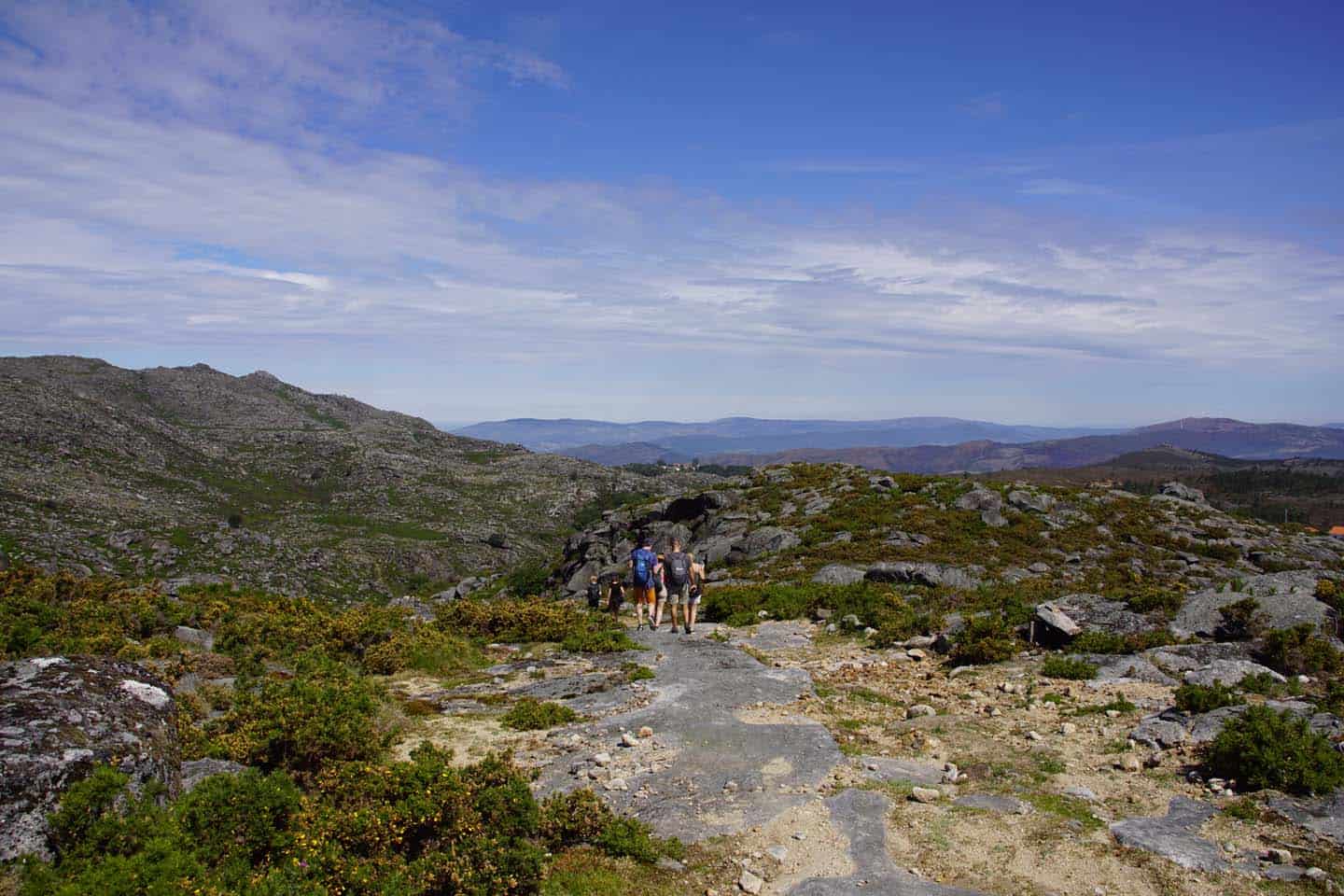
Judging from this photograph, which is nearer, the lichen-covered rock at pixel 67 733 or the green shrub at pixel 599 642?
the lichen-covered rock at pixel 67 733

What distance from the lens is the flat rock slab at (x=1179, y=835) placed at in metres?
8.12

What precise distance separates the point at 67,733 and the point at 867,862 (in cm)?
874

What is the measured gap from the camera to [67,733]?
7.46 meters

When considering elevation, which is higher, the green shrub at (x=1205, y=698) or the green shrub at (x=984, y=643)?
the green shrub at (x=1205, y=698)

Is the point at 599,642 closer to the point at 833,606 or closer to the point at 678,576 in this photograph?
the point at 678,576

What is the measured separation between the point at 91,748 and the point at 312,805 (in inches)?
89.6

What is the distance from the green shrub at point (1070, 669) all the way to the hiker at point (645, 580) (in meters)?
11.0

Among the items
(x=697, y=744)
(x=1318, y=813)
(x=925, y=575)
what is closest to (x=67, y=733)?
(x=697, y=744)

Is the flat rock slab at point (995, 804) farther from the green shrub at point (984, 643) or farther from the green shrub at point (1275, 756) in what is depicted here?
the green shrub at point (984, 643)

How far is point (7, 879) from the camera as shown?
6.13 meters

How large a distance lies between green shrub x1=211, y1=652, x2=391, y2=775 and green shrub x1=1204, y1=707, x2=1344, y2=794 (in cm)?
1211

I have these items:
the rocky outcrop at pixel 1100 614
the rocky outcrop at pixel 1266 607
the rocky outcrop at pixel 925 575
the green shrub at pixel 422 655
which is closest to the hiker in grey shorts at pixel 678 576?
the green shrub at pixel 422 655

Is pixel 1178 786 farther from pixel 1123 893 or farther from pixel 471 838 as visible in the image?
pixel 471 838

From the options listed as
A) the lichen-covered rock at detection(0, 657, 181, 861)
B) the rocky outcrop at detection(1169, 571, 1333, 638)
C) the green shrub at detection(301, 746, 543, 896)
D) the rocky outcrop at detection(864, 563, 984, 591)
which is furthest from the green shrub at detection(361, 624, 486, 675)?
the rocky outcrop at detection(1169, 571, 1333, 638)
